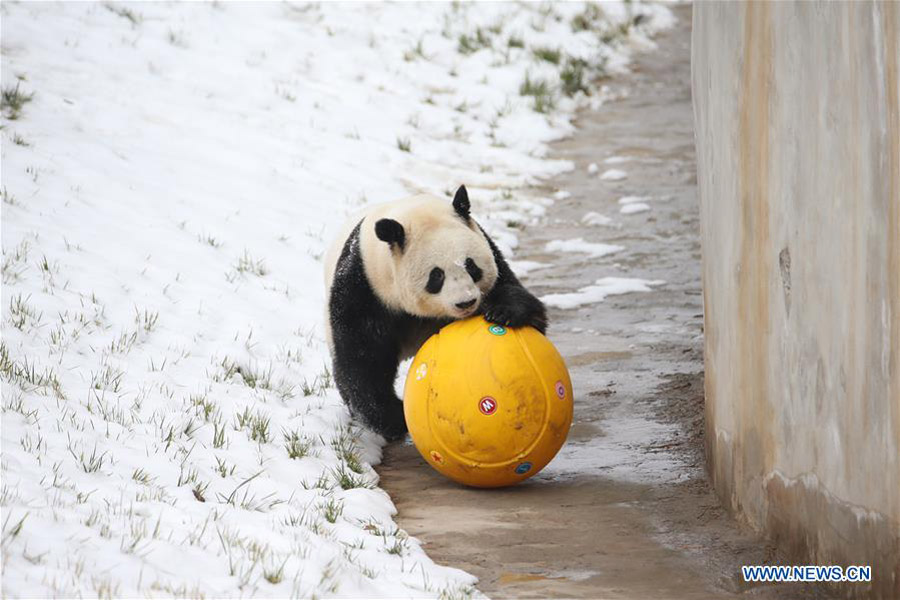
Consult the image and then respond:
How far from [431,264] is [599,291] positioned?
141 inches

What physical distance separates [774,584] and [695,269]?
5147 mm

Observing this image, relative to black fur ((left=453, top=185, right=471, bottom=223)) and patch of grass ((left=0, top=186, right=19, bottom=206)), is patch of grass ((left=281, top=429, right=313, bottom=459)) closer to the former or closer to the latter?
black fur ((left=453, top=185, right=471, bottom=223))

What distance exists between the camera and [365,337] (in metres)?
5.66

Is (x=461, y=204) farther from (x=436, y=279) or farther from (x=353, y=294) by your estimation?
(x=353, y=294)

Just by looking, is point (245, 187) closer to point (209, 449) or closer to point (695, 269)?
point (695, 269)

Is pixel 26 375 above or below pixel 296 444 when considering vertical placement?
above

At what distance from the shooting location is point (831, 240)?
377 centimetres

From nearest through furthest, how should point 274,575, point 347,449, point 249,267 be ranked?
point 274,575 → point 347,449 → point 249,267

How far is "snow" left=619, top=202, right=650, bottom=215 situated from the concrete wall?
5466 millimetres

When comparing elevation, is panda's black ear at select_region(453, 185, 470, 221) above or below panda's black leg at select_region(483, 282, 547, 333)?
above

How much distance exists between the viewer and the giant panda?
521cm

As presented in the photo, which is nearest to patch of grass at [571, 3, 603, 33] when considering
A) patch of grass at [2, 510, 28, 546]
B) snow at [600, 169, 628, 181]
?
snow at [600, 169, 628, 181]

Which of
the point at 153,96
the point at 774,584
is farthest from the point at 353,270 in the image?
the point at 153,96

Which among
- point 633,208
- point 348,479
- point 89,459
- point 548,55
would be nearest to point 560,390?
point 348,479
